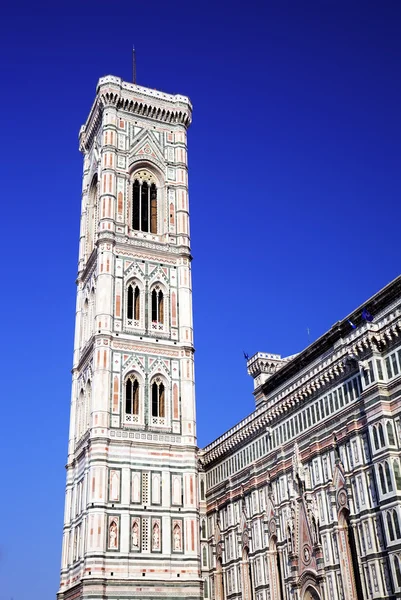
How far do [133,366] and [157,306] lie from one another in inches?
218

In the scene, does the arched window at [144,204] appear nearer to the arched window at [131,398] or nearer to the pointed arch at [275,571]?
Answer: the arched window at [131,398]

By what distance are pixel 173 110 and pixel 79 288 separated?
17.4 metres

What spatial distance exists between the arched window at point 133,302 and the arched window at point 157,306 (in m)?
1.36

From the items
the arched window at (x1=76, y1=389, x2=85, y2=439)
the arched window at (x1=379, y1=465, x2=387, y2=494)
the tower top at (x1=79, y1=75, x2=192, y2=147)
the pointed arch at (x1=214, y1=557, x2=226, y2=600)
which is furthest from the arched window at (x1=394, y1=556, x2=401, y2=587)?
the tower top at (x1=79, y1=75, x2=192, y2=147)

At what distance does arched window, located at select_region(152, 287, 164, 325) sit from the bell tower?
79 mm

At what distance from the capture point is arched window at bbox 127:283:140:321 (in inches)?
2041

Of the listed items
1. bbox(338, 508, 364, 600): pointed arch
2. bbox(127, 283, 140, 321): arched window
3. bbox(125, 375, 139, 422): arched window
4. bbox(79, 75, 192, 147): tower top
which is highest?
bbox(79, 75, 192, 147): tower top

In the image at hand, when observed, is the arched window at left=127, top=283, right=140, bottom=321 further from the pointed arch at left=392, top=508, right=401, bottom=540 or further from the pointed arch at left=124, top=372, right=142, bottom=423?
the pointed arch at left=392, top=508, right=401, bottom=540

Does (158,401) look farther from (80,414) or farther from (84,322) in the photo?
(84,322)

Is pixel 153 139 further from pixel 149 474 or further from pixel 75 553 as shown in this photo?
pixel 75 553

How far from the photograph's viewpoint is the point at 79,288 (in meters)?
57.9

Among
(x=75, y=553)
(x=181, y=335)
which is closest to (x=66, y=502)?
(x=75, y=553)

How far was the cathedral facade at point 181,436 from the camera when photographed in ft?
118

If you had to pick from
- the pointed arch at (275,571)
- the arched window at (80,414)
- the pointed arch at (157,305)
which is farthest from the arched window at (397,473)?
the arched window at (80,414)
